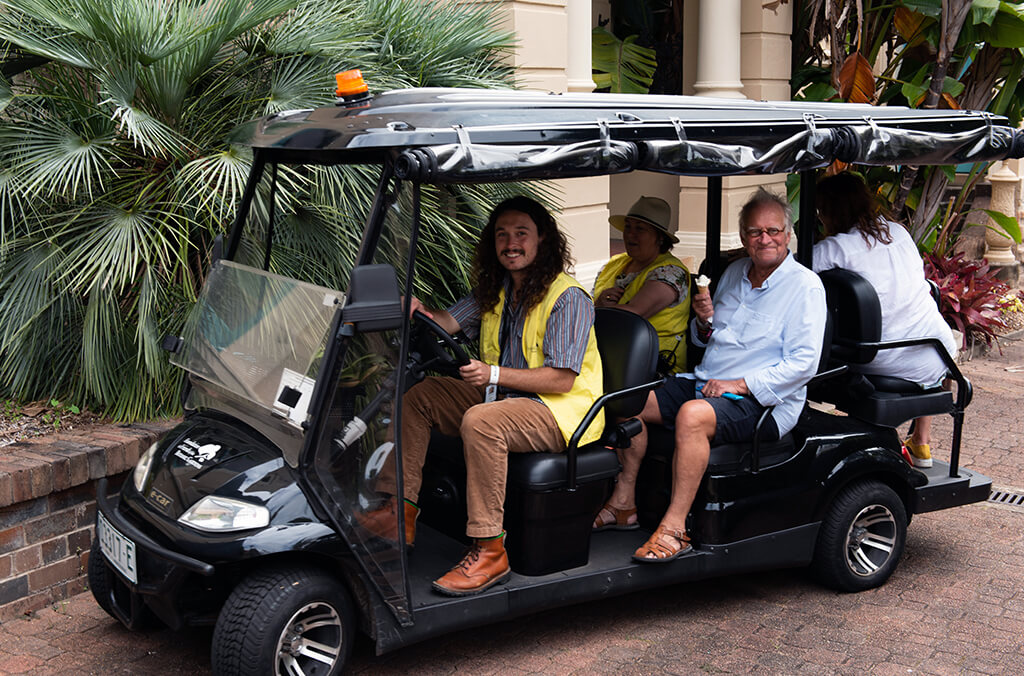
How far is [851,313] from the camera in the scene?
15.1 feet

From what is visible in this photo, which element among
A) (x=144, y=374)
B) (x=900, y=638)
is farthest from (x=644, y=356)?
(x=144, y=374)

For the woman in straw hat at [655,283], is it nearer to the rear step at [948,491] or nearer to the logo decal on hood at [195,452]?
the rear step at [948,491]

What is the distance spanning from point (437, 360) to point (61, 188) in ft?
7.54

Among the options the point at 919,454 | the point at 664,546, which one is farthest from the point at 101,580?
the point at 919,454

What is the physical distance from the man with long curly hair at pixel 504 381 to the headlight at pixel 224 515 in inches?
24.6

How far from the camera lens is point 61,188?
495 centimetres

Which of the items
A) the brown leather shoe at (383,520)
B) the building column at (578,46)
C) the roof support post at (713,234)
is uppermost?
the building column at (578,46)

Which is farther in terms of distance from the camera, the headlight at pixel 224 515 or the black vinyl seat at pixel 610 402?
the black vinyl seat at pixel 610 402

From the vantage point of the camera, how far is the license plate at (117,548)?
3.39 metres

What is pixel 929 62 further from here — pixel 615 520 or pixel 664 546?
pixel 664 546

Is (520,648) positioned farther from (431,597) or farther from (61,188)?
(61,188)

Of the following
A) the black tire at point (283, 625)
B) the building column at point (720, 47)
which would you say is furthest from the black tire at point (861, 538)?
the building column at point (720, 47)

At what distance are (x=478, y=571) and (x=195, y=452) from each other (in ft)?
3.32

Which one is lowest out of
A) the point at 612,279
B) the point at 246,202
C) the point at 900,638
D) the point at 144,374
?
the point at 900,638
